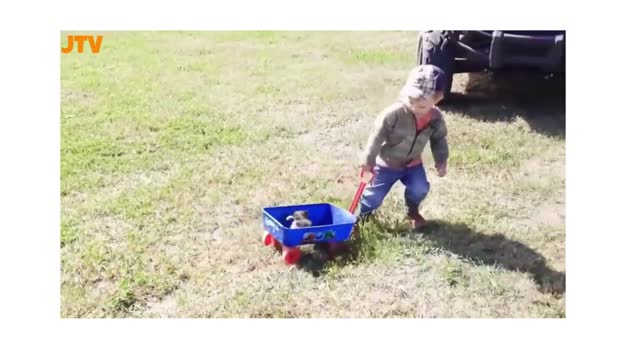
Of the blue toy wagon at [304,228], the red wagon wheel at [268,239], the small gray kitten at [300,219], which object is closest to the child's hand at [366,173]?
the blue toy wagon at [304,228]

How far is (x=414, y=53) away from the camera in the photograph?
3426 mm

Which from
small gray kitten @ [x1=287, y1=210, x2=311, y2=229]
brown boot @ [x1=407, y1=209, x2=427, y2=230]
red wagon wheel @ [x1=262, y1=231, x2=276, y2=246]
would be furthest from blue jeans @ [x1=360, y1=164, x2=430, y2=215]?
red wagon wheel @ [x1=262, y1=231, x2=276, y2=246]

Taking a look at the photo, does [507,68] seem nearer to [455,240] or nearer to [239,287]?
[455,240]

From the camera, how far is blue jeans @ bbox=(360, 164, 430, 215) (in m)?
2.73

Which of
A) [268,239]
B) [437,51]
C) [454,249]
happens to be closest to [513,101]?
[437,51]

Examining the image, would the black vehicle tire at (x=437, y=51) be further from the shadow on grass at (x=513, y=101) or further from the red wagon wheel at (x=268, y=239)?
the red wagon wheel at (x=268, y=239)

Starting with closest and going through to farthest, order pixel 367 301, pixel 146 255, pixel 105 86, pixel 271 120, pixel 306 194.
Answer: pixel 367 301 < pixel 146 255 < pixel 306 194 < pixel 105 86 < pixel 271 120

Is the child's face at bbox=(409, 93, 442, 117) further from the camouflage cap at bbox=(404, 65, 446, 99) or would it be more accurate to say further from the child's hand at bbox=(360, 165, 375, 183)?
the child's hand at bbox=(360, 165, 375, 183)

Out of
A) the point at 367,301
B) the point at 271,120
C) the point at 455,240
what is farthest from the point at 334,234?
the point at 271,120

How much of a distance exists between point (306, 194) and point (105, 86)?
0.99 m

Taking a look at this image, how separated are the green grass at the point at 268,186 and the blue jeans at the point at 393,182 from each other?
0.30 feet

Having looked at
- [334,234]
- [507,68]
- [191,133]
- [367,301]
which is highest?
[507,68]

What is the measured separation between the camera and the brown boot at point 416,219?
109 inches

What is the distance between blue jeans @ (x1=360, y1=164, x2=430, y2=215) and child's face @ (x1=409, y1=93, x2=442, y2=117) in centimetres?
23
